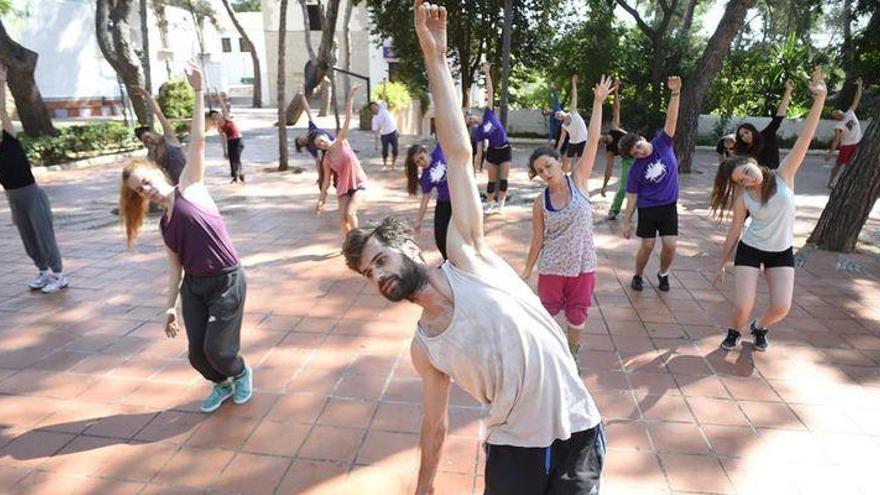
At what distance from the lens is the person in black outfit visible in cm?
662

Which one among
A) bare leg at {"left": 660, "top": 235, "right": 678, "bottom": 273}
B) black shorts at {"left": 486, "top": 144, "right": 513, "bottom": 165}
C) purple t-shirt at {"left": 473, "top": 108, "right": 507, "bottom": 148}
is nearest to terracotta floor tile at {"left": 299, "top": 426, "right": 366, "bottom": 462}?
bare leg at {"left": 660, "top": 235, "right": 678, "bottom": 273}

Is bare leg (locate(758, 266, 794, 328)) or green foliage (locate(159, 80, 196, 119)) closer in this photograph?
bare leg (locate(758, 266, 794, 328))

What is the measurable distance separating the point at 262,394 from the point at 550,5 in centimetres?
1762

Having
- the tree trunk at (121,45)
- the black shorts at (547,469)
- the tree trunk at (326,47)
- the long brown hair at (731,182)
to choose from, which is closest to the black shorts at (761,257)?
the long brown hair at (731,182)

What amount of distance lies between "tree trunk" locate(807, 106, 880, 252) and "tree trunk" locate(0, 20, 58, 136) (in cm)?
1657

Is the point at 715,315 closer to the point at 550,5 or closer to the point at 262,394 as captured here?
the point at 262,394

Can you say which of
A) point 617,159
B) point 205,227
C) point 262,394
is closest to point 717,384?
point 262,394

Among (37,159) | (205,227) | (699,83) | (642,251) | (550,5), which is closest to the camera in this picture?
(205,227)

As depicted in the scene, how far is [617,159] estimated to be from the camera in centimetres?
1452

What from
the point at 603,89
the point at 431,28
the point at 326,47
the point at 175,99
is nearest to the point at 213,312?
the point at 431,28

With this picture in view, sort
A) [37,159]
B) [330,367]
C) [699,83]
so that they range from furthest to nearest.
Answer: [37,159]
[699,83]
[330,367]

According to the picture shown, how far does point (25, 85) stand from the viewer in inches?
558

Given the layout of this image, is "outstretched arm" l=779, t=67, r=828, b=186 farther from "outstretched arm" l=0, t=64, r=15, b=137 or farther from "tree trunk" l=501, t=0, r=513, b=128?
"tree trunk" l=501, t=0, r=513, b=128

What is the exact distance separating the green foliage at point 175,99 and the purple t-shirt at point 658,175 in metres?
21.1
